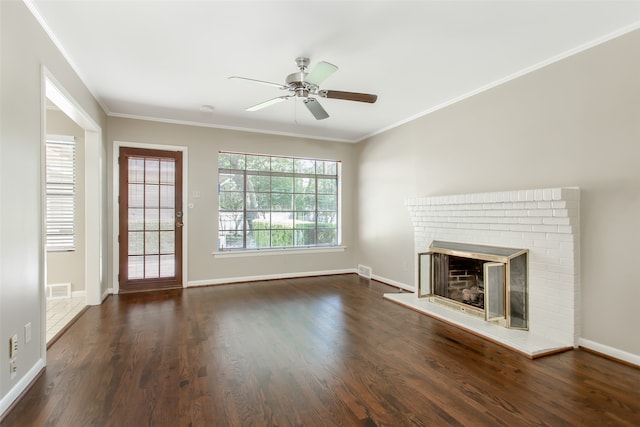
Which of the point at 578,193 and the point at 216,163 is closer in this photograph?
the point at 578,193

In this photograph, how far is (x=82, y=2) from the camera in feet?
7.18

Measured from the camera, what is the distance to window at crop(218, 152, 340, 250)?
5.38m

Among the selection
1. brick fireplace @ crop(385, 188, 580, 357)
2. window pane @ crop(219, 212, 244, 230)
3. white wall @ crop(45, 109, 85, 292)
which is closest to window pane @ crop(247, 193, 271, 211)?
window pane @ crop(219, 212, 244, 230)

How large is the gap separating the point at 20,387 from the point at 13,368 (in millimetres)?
181

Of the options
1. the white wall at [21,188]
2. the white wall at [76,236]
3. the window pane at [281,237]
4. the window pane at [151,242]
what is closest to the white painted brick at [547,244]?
the window pane at [281,237]

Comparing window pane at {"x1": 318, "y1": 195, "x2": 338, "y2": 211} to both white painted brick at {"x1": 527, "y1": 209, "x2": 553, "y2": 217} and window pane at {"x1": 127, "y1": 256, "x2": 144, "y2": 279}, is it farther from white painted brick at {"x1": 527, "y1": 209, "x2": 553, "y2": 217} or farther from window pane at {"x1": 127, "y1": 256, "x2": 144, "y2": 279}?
white painted brick at {"x1": 527, "y1": 209, "x2": 553, "y2": 217}

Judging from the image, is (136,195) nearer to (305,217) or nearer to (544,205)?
(305,217)

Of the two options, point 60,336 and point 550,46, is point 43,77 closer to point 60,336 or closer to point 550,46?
point 60,336

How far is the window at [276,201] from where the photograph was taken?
5.38m

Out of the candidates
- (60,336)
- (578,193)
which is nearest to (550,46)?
(578,193)

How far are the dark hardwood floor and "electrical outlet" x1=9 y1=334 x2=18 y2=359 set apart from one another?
317 mm

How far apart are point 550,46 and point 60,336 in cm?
526

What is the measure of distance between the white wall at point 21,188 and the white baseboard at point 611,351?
14.1 feet

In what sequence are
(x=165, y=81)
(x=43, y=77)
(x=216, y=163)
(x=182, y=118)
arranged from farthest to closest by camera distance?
(x=216, y=163) < (x=182, y=118) < (x=165, y=81) < (x=43, y=77)
